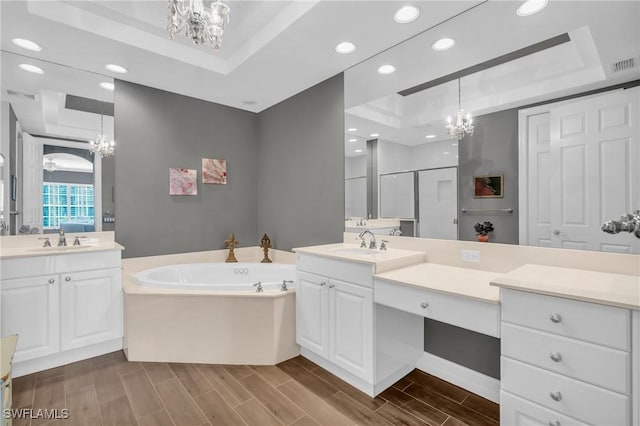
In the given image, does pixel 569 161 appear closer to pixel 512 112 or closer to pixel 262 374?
pixel 512 112

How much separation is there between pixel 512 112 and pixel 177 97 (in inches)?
125

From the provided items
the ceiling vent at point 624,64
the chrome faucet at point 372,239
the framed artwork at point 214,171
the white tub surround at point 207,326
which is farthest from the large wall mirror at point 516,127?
the framed artwork at point 214,171

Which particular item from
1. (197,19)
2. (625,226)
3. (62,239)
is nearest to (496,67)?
(625,226)

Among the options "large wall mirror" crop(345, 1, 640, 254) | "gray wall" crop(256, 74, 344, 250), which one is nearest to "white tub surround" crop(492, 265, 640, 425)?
"large wall mirror" crop(345, 1, 640, 254)

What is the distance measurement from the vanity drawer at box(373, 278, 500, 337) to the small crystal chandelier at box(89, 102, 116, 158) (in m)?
2.78

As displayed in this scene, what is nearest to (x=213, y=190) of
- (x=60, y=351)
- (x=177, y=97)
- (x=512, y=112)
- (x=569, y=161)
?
(x=177, y=97)

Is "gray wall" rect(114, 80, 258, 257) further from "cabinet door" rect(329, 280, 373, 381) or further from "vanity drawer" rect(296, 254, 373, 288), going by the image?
"cabinet door" rect(329, 280, 373, 381)

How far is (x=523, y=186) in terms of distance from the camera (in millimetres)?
1754

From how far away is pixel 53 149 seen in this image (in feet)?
8.65

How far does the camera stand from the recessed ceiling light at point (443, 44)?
81.6 inches

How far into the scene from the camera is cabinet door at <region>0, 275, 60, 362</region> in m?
2.18

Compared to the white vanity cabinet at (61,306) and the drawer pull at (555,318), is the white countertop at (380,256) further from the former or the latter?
the white vanity cabinet at (61,306)

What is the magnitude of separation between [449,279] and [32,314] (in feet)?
9.74

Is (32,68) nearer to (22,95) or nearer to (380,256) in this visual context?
(22,95)
